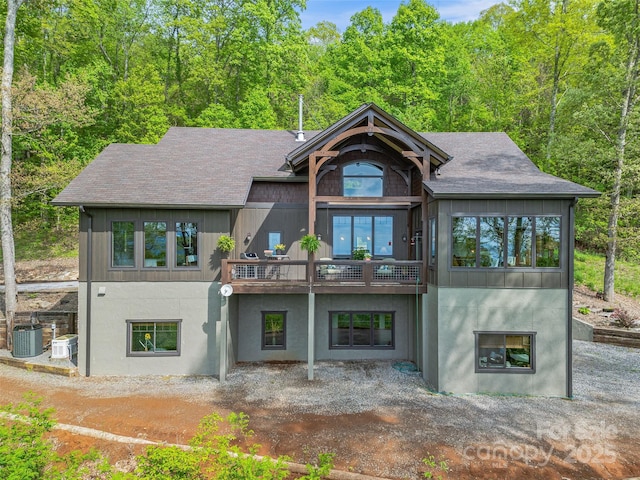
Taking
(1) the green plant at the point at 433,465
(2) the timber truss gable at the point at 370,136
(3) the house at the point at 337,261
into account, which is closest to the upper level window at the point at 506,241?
(3) the house at the point at 337,261

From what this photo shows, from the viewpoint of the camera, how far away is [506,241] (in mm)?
10742

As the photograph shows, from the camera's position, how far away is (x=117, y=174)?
12711 mm

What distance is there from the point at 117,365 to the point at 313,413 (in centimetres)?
672

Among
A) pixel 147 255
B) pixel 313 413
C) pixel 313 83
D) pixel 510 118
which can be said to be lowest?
pixel 313 413

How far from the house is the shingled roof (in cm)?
8

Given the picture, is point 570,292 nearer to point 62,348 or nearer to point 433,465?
point 433,465

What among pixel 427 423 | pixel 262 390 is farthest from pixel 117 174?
pixel 427 423

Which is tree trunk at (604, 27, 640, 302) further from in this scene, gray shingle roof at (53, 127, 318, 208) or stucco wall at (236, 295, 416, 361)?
gray shingle roof at (53, 127, 318, 208)

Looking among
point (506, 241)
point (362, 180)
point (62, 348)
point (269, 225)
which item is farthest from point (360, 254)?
point (62, 348)

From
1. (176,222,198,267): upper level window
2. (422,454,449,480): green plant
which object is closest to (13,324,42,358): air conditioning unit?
(176,222,198,267): upper level window

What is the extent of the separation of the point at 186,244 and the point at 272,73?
66.1ft

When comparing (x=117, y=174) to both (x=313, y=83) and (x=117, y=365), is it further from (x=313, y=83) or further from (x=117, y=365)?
(x=313, y=83)

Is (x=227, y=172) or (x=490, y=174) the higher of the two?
(x=227, y=172)

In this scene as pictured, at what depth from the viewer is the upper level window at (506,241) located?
10711 mm
